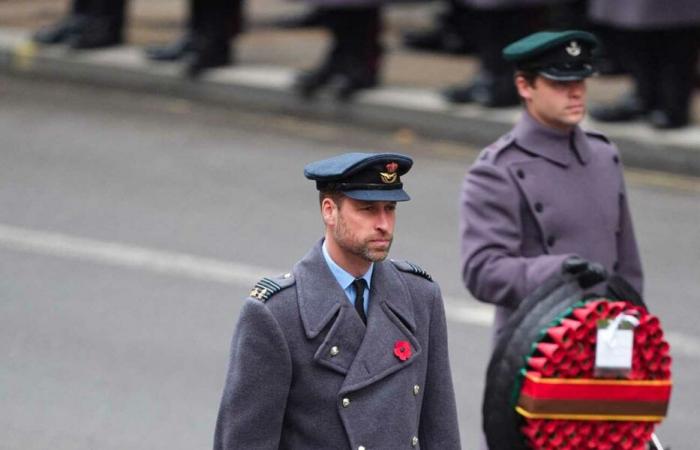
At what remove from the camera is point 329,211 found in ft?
13.8

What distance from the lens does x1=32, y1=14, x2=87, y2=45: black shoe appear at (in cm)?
1619

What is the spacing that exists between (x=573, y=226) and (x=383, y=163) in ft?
5.19

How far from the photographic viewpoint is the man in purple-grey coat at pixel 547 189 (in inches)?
222

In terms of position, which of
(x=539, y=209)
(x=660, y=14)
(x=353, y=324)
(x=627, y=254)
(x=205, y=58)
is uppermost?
(x=353, y=324)

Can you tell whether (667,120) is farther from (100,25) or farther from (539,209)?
(539,209)

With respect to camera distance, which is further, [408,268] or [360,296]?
[408,268]

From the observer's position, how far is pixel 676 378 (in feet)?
27.0

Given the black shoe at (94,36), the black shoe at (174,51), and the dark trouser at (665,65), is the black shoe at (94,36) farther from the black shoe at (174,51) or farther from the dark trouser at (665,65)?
the dark trouser at (665,65)

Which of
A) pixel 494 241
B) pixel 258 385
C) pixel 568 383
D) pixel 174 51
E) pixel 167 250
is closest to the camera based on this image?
pixel 258 385

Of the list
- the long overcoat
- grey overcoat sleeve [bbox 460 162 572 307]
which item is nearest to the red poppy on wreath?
grey overcoat sleeve [bbox 460 162 572 307]

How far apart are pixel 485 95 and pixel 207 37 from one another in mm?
2885

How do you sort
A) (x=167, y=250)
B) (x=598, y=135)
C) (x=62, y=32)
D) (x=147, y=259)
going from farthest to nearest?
(x=62, y=32), (x=167, y=250), (x=147, y=259), (x=598, y=135)

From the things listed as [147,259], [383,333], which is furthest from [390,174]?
[147,259]

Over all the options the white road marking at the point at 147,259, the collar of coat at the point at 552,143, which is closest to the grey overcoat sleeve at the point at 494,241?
the collar of coat at the point at 552,143
